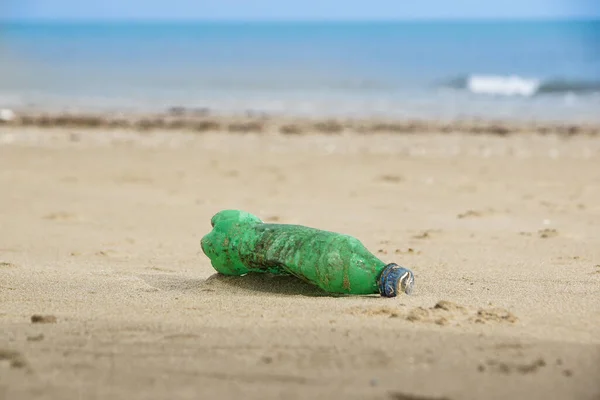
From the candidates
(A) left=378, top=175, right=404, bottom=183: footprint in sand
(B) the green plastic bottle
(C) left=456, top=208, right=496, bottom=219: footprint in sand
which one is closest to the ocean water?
(A) left=378, top=175, right=404, bottom=183: footprint in sand

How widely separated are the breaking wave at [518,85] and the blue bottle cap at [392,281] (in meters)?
18.9

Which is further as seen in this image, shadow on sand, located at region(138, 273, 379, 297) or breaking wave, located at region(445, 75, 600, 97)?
breaking wave, located at region(445, 75, 600, 97)

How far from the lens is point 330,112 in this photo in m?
16.5

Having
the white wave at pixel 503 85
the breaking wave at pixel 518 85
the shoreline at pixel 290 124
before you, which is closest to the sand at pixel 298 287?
the shoreline at pixel 290 124

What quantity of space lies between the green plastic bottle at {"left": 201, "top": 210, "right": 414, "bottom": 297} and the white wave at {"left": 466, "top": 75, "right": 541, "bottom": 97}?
19.0 meters

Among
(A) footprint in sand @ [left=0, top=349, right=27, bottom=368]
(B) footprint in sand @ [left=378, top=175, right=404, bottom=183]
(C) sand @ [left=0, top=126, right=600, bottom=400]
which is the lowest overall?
(A) footprint in sand @ [left=0, top=349, right=27, bottom=368]

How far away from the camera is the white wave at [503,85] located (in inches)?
888

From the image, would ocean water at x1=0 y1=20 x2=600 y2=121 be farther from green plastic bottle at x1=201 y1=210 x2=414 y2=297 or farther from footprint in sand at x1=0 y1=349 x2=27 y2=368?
footprint in sand at x1=0 y1=349 x2=27 y2=368

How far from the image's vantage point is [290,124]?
13.3 meters

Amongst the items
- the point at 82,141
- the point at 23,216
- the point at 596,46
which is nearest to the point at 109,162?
the point at 82,141

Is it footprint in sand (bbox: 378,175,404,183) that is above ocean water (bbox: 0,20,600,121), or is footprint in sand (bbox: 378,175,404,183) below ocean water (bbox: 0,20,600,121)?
below

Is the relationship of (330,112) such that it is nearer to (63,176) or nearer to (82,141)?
(82,141)

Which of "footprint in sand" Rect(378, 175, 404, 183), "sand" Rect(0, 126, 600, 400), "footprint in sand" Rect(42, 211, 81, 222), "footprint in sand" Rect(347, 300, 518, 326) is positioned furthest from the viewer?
"footprint in sand" Rect(378, 175, 404, 183)

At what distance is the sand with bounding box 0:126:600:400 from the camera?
253cm
